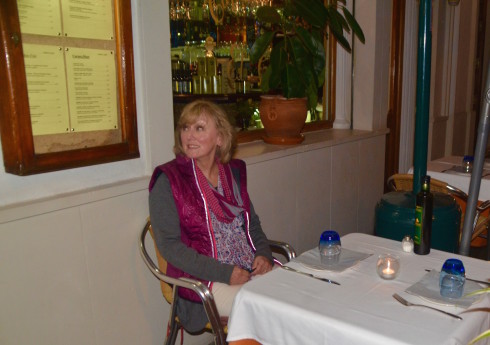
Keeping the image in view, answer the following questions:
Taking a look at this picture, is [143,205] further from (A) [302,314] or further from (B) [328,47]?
(B) [328,47]

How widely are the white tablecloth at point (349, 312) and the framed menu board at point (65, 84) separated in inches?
35.8

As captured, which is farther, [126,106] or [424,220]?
[126,106]

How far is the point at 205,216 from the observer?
200 centimetres

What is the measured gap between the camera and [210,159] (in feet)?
7.02

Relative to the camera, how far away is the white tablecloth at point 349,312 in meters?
1.24

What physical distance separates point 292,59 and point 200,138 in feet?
3.65

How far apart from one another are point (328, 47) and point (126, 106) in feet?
7.58

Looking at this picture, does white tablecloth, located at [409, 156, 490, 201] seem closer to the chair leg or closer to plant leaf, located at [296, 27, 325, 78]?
plant leaf, located at [296, 27, 325, 78]

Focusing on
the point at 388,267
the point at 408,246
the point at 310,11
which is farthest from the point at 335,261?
the point at 310,11

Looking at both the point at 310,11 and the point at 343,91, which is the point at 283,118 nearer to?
the point at 310,11

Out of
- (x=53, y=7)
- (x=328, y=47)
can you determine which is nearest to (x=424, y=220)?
(x=53, y=7)

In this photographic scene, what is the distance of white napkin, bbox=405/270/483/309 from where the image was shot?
1.36m

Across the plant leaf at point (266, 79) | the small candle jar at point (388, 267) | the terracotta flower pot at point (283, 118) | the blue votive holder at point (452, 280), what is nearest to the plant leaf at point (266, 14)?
the plant leaf at point (266, 79)

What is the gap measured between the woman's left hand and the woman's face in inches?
19.3
